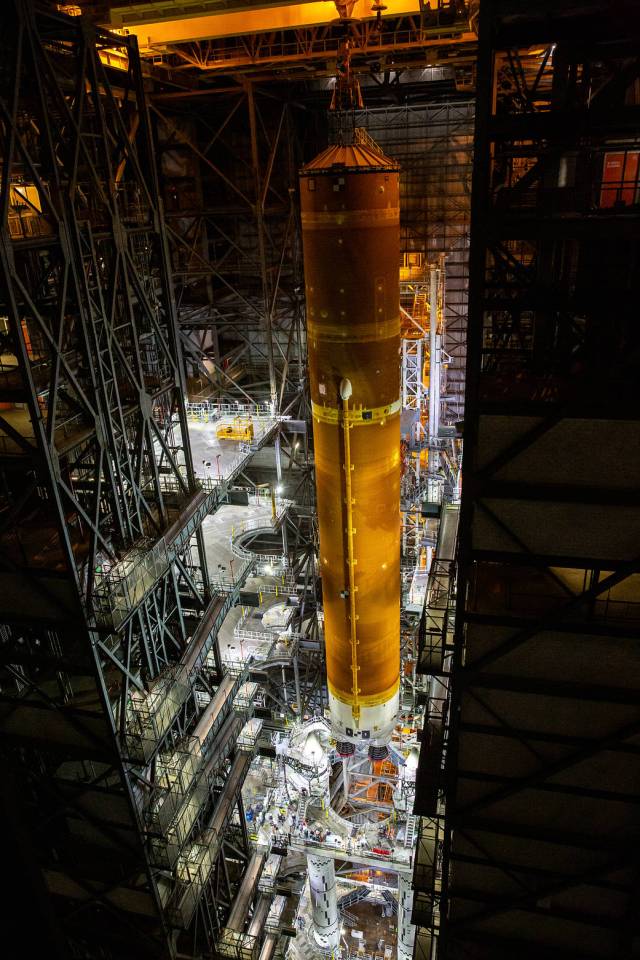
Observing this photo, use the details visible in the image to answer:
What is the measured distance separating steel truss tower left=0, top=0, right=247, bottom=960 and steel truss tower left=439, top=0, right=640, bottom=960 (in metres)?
5.99

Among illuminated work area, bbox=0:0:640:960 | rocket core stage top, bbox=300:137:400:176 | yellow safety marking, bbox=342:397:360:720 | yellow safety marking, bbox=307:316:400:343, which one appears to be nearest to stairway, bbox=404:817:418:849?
illuminated work area, bbox=0:0:640:960

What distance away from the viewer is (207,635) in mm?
15484

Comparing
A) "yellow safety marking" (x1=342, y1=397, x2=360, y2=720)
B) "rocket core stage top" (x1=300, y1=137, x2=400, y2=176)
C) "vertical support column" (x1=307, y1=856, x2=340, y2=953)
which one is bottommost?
"vertical support column" (x1=307, y1=856, x2=340, y2=953)

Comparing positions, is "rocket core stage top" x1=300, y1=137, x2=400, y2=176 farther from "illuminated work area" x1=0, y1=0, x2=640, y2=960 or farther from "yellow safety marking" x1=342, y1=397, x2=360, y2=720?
"yellow safety marking" x1=342, y1=397, x2=360, y2=720

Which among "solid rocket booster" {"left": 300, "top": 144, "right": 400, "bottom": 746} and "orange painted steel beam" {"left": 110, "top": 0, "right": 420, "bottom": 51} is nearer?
"solid rocket booster" {"left": 300, "top": 144, "right": 400, "bottom": 746}

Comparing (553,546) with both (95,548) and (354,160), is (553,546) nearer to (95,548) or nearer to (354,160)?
(95,548)

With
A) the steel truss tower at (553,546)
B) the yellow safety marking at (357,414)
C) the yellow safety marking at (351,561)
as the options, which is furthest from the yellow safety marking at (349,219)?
the yellow safety marking at (357,414)

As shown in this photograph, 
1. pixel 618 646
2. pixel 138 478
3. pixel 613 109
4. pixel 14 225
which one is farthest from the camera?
pixel 14 225

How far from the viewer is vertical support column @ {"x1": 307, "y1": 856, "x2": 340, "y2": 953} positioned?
2070 cm

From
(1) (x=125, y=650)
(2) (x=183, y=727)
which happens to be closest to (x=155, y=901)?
(2) (x=183, y=727)

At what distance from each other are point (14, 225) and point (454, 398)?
735 inches

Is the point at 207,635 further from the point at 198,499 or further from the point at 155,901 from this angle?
the point at 155,901

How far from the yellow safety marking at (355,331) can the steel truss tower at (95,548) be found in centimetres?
313

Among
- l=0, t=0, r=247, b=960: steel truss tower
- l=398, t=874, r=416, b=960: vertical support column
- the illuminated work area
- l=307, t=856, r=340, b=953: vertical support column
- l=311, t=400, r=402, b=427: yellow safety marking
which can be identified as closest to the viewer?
the illuminated work area
